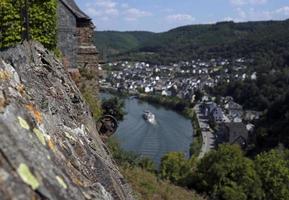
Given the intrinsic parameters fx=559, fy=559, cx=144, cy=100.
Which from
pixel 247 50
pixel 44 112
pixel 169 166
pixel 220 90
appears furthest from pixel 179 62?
pixel 44 112

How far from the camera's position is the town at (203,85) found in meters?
83.2

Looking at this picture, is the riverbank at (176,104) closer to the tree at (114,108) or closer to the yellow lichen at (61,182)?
the tree at (114,108)

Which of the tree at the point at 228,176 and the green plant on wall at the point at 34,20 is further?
the tree at the point at 228,176

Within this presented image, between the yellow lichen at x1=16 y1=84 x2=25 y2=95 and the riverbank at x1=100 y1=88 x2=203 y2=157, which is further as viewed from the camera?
the riverbank at x1=100 y1=88 x2=203 y2=157

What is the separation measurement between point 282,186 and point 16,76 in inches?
1139

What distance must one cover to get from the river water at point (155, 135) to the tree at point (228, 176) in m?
18.1

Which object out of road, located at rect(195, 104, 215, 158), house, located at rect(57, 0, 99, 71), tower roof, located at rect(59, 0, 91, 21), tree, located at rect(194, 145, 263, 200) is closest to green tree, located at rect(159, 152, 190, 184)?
tree, located at rect(194, 145, 263, 200)

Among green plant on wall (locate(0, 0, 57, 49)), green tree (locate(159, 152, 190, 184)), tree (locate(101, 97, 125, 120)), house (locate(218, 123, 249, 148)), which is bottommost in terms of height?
house (locate(218, 123, 249, 148))

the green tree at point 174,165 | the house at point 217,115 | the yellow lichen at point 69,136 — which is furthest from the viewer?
the house at point 217,115

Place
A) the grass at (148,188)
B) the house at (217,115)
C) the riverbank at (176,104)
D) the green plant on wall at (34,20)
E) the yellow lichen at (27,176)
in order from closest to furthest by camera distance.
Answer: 1. the yellow lichen at (27,176)
2. the green plant on wall at (34,20)
3. the grass at (148,188)
4. the riverbank at (176,104)
5. the house at (217,115)

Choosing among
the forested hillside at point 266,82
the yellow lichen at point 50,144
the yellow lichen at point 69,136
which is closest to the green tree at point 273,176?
the forested hillside at point 266,82

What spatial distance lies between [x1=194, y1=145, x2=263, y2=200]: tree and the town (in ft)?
118

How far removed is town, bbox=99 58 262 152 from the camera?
273 feet

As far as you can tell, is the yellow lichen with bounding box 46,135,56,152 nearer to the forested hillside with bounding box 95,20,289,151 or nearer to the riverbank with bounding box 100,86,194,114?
the forested hillside with bounding box 95,20,289,151
